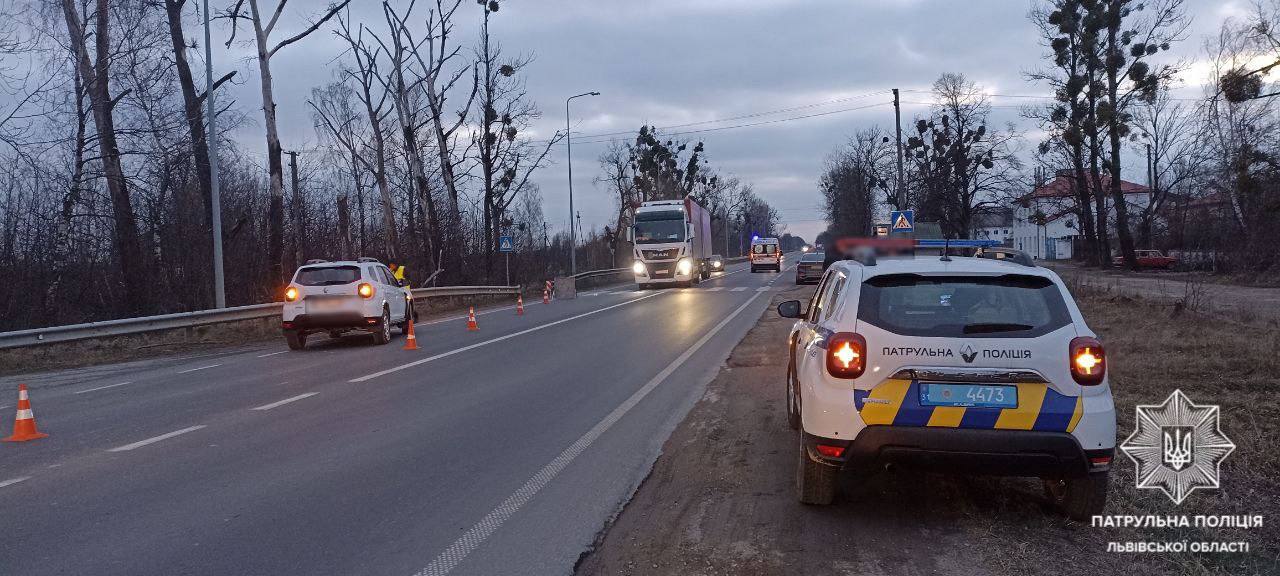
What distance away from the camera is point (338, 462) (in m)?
7.06

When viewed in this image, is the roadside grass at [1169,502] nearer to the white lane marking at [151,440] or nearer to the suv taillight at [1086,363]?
the suv taillight at [1086,363]

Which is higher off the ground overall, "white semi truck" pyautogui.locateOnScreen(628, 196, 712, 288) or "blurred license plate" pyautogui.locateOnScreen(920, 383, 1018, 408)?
"white semi truck" pyautogui.locateOnScreen(628, 196, 712, 288)

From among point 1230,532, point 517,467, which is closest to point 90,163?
point 517,467

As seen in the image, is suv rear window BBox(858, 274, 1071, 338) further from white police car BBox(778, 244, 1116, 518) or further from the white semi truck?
the white semi truck

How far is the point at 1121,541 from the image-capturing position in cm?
491

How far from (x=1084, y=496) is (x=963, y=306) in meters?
1.24

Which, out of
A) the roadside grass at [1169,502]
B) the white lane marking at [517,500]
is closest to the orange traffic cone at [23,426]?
the white lane marking at [517,500]

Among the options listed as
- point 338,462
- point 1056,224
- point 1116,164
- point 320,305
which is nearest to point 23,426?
point 338,462

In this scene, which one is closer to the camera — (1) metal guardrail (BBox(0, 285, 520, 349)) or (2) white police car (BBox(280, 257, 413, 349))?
(1) metal guardrail (BBox(0, 285, 520, 349))

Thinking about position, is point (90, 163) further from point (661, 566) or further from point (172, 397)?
point (661, 566)

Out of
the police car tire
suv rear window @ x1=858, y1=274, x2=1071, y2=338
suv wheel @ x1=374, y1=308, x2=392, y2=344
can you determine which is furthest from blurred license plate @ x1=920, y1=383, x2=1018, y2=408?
suv wheel @ x1=374, y1=308, x2=392, y2=344

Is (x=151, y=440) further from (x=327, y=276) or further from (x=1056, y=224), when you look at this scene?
(x=1056, y=224)

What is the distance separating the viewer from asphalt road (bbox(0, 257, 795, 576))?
493cm

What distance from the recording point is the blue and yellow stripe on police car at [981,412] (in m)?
4.86
